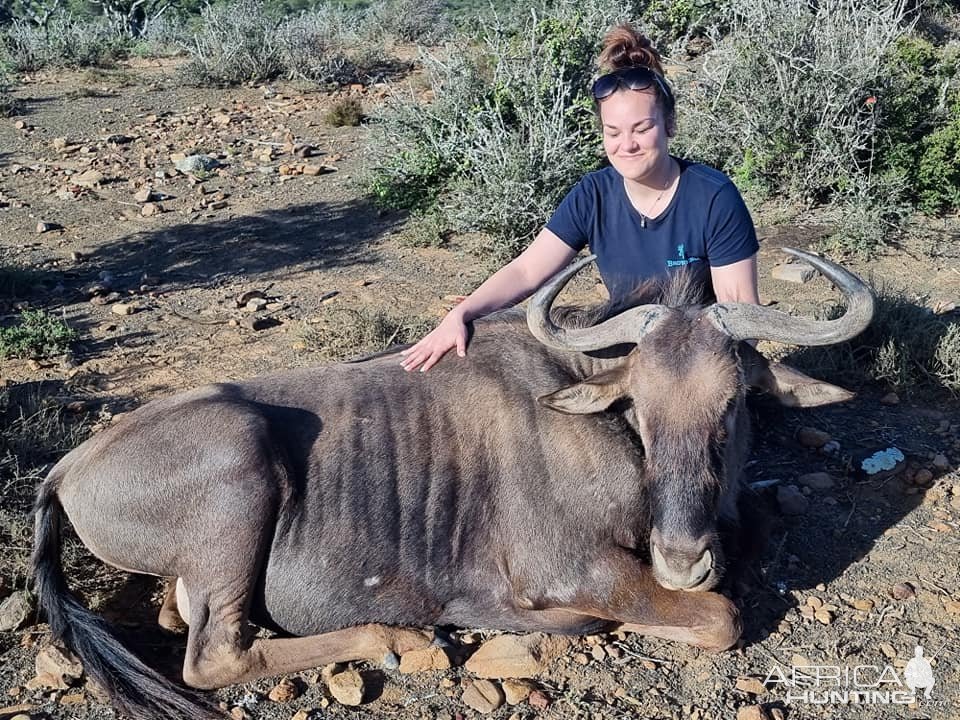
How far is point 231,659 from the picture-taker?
12.7 feet

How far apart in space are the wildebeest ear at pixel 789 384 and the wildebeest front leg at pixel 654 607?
949 mm

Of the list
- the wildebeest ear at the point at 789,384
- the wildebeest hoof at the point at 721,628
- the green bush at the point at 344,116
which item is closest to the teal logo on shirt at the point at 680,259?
the wildebeest ear at the point at 789,384

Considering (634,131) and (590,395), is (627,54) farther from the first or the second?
(590,395)

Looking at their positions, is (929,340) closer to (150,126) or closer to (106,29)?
(150,126)

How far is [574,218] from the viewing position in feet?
15.9

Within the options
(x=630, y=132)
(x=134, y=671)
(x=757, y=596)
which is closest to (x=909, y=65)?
(x=630, y=132)

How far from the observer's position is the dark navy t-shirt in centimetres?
456

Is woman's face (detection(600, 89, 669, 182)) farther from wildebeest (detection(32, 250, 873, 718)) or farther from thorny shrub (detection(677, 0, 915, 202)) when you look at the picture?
thorny shrub (detection(677, 0, 915, 202))

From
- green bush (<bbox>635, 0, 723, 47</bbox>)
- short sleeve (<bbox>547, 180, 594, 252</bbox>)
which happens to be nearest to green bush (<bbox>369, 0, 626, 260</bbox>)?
green bush (<bbox>635, 0, 723, 47</bbox>)

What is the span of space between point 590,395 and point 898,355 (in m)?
2.90

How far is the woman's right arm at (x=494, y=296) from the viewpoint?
438 cm

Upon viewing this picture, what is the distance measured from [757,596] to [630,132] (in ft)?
7.36

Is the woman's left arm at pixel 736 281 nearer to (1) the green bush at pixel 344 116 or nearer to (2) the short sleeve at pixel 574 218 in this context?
(2) the short sleeve at pixel 574 218

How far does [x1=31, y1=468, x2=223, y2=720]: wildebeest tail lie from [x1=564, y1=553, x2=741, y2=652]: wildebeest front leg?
5.44ft
